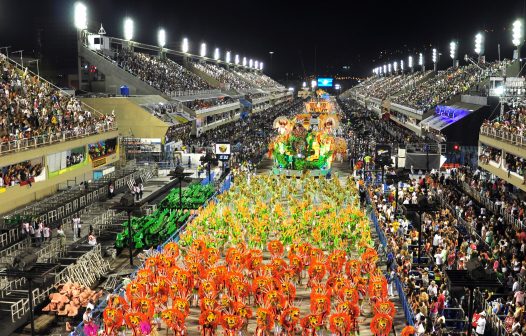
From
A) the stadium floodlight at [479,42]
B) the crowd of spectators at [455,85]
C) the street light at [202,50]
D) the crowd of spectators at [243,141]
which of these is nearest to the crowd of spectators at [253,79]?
the street light at [202,50]

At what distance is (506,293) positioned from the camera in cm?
1669

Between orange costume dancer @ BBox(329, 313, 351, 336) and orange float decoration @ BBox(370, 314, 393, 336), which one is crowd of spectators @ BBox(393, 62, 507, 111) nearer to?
orange float decoration @ BBox(370, 314, 393, 336)

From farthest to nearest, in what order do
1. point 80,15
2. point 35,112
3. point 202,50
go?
point 202,50
point 80,15
point 35,112

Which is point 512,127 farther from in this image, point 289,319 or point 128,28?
point 128,28

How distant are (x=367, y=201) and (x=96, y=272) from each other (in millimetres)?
16742

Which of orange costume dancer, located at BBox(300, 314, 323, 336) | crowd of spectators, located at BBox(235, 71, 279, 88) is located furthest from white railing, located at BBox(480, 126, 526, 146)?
crowd of spectators, located at BBox(235, 71, 279, 88)

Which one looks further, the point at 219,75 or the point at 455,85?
the point at 219,75

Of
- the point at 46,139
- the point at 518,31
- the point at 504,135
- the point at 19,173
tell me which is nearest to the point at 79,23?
the point at 46,139

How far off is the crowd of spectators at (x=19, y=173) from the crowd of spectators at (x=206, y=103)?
39.3 meters

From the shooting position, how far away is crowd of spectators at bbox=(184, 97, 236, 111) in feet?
229

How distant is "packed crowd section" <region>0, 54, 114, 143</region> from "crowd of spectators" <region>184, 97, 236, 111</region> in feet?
97.2

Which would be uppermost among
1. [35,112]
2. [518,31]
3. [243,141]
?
[518,31]

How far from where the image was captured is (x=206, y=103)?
78438 millimetres

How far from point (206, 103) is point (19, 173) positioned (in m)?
51.9
